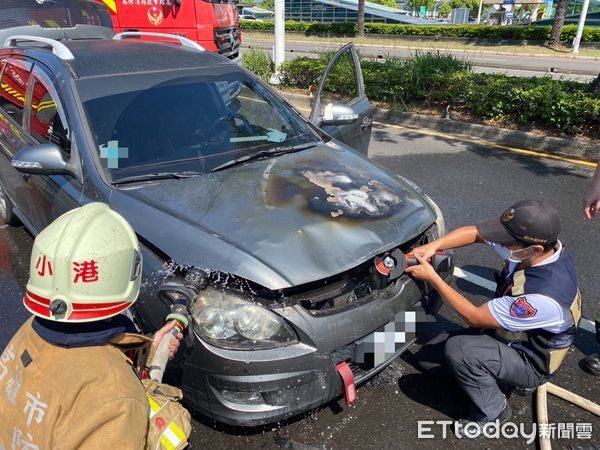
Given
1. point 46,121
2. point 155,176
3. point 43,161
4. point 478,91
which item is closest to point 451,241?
point 155,176

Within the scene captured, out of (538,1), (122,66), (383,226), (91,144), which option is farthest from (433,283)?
(538,1)

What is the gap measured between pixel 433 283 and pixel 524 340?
1.68 ft

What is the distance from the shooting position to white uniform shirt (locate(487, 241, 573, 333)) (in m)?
2.20

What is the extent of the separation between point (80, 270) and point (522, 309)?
6.28 ft

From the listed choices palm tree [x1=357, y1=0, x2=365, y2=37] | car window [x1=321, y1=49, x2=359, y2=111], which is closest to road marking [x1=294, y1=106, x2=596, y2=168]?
car window [x1=321, y1=49, x2=359, y2=111]

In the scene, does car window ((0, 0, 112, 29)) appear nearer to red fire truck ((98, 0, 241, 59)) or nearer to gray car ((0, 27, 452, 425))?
red fire truck ((98, 0, 241, 59))

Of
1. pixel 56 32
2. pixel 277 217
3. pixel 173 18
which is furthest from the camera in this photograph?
pixel 173 18

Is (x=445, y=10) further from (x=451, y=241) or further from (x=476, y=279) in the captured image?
(x=451, y=241)

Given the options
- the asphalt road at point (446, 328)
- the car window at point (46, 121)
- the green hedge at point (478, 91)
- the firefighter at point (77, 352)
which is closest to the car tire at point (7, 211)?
the asphalt road at point (446, 328)

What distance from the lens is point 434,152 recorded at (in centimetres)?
688

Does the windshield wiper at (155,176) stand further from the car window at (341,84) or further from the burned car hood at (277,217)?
the car window at (341,84)

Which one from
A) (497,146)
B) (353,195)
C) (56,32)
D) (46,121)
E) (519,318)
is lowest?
(497,146)

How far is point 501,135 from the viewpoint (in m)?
7.21

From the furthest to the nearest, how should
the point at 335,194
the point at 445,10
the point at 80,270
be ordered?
1. the point at 445,10
2. the point at 335,194
3. the point at 80,270
